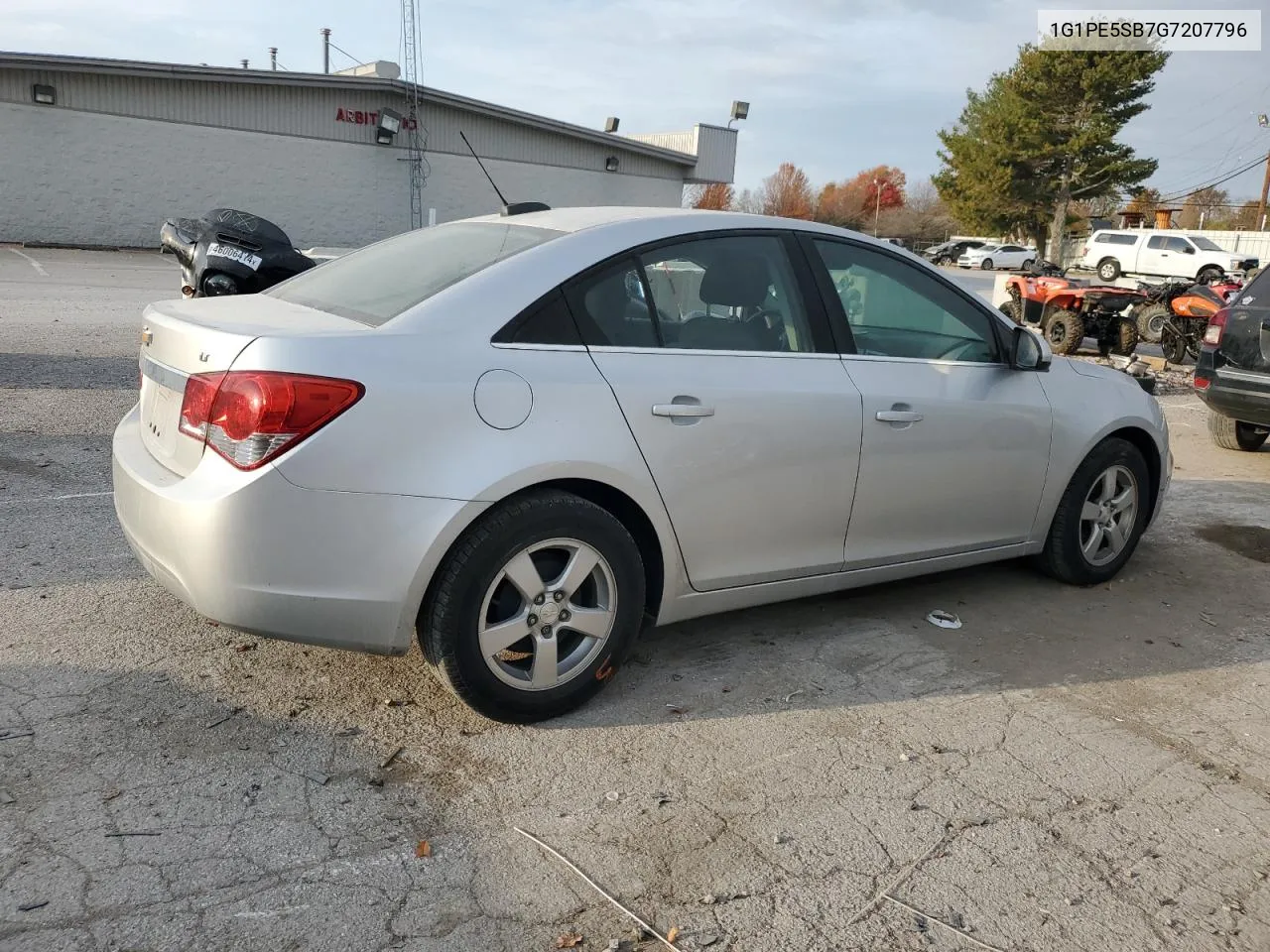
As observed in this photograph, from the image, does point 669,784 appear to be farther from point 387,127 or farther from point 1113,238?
point 1113,238

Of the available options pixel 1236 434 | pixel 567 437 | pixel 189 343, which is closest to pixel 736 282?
pixel 567 437

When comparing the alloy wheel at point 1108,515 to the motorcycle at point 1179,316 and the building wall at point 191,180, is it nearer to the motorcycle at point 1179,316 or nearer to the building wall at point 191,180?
the motorcycle at point 1179,316

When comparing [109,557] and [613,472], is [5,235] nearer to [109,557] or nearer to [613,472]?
[109,557]

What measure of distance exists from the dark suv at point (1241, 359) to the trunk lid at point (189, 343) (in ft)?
22.5

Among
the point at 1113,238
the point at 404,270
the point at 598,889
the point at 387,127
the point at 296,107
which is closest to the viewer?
the point at 598,889

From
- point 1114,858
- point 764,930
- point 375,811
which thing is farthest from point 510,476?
point 1114,858

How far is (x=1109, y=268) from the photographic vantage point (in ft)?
116

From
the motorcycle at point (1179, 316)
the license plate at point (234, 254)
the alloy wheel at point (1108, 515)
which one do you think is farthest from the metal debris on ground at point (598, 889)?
the motorcycle at point (1179, 316)

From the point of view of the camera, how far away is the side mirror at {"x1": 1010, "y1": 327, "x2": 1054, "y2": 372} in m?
4.48

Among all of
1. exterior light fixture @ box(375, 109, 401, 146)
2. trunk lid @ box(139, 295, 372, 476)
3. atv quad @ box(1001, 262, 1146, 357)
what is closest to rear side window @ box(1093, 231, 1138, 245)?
atv quad @ box(1001, 262, 1146, 357)

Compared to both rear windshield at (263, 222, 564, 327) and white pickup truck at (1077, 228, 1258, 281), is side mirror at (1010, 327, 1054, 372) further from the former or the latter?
white pickup truck at (1077, 228, 1258, 281)

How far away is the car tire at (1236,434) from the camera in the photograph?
883 cm

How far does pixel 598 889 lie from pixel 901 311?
2642mm

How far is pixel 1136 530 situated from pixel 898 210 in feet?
269
